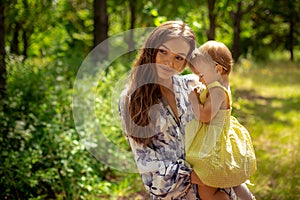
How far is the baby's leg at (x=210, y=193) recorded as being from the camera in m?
2.29

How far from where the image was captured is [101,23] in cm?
698

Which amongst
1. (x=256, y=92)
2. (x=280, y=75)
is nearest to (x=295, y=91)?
(x=256, y=92)

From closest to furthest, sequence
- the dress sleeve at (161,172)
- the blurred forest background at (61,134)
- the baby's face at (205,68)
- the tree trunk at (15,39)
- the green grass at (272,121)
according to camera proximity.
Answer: the dress sleeve at (161,172), the baby's face at (205,68), the blurred forest background at (61,134), the green grass at (272,121), the tree trunk at (15,39)

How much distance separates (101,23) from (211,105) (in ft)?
16.3

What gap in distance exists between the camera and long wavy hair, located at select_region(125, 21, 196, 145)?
7.38 feet

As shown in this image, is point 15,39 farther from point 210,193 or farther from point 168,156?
point 210,193

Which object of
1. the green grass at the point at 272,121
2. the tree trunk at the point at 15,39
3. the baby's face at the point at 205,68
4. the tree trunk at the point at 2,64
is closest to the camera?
the baby's face at the point at 205,68

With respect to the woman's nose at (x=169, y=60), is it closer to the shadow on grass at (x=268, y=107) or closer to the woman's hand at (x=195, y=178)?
the woman's hand at (x=195, y=178)

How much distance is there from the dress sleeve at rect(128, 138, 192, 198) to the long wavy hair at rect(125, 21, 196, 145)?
64 millimetres

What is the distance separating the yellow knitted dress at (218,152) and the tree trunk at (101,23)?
452 cm

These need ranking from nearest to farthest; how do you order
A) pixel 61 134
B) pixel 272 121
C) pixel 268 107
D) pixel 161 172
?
1. pixel 161 172
2. pixel 61 134
3. pixel 272 121
4. pixel 268 107

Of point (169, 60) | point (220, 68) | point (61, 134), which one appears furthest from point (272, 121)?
point (169, 60)

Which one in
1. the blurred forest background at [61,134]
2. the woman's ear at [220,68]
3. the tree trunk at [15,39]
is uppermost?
the woman's ear at [220,68]

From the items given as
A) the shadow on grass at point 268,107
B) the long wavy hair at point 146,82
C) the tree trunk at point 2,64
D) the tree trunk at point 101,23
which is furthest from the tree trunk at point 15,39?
the long wavy hair at point 146,82
